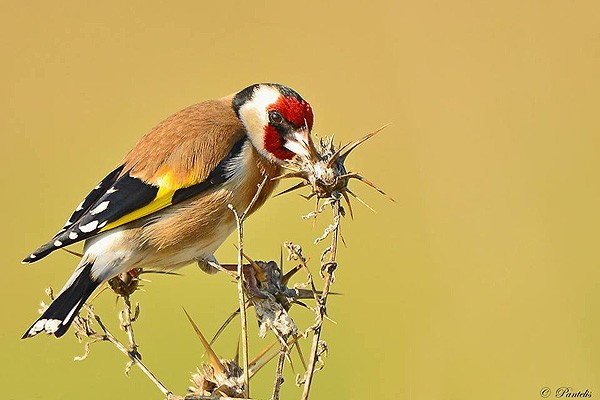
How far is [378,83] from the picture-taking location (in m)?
6.57

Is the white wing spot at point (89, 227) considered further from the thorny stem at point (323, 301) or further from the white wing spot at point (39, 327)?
the thorny stem at point (323, 301)

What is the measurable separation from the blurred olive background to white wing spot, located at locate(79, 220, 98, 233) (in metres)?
1.43

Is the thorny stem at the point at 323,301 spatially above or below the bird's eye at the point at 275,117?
below

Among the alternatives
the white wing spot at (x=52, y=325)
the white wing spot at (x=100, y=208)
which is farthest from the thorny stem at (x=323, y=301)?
the white wing spot at (x=100, y=208)

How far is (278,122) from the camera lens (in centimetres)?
315

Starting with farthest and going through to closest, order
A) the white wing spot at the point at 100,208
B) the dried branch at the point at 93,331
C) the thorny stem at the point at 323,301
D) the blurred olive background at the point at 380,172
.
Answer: the blurred olive background at the point at 380,172, the white wing spot at the point at 100,208, the dried branch at the point at 93,331, the thorny stem at the point at 323,301

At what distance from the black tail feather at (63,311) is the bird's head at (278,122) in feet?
2.98

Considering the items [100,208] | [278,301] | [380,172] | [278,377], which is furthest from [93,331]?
[380,172]

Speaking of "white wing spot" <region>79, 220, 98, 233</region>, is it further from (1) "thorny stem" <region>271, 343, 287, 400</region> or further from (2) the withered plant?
(1) "thorny stem" <region>271, 343, 287, 400</region>

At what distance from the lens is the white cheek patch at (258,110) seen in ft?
10.5

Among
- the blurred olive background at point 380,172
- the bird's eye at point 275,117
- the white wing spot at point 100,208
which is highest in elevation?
the white wing spot at point 100,208

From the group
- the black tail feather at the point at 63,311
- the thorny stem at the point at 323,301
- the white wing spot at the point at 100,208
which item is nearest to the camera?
the thorny stem at the point at 323,301

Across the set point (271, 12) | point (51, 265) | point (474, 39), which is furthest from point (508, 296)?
point (271, 12)

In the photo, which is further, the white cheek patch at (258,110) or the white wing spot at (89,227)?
the white cheek patch at (258,110)
